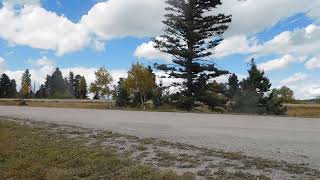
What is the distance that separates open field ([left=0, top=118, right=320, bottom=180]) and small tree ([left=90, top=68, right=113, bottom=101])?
5310 centimetres

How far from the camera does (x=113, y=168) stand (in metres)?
9.96

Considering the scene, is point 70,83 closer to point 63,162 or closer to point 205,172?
point 63,162

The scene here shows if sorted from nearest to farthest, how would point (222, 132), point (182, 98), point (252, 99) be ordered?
point (222, 132), point (182, 98), point (252, 99)

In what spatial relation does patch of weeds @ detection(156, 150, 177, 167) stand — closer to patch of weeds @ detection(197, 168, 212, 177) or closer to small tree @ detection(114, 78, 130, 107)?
patch of weeds @ detection(197, 168, 212, 177)

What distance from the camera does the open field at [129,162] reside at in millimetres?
9055

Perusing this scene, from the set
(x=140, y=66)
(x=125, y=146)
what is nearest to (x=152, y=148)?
(x=125, y=146)

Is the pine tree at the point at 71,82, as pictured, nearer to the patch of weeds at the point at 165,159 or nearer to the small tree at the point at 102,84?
the small tree at the point at 102,84

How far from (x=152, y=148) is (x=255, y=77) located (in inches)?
1653

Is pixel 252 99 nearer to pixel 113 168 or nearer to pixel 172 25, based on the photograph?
pixel 172 25

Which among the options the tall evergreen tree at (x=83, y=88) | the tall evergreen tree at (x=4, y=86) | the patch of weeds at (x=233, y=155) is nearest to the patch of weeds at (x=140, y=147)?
the patch of weeds at (x=233, y=155)

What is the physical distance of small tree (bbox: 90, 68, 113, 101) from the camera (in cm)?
6762

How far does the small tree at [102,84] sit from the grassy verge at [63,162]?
52.8 metres

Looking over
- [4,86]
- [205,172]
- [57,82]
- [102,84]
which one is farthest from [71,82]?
[205,172]

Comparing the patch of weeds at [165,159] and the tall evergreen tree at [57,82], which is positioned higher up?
the tall evergreen tree at [57,82]
